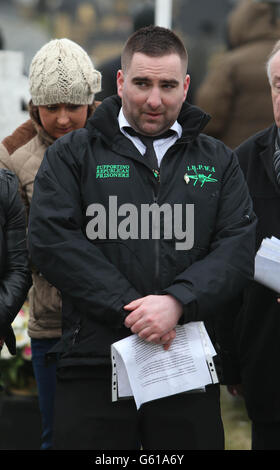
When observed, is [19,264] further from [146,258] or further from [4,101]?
[4,101]

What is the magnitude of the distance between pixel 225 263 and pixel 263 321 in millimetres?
605

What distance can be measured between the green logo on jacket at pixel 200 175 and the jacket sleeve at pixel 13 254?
65 cm

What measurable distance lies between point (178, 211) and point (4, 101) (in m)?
2.39

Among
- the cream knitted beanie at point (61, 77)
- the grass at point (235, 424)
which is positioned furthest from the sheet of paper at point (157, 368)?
the grass at point (235, 424)

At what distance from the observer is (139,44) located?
9.16 ft

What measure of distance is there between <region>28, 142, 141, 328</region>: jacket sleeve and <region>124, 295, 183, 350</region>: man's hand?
0.13 ft

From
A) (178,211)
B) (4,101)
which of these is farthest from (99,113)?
(4,101)

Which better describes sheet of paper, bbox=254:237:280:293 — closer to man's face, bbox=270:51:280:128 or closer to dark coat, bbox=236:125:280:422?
dark coat, bbox=236:125:280:422

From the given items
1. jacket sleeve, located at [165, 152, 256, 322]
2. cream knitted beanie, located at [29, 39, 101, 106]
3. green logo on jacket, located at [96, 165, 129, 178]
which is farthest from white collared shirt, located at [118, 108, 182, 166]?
cream knitted beanie, located at [29, 39, 101, 106]

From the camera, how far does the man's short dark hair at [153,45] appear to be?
2766 millimetres

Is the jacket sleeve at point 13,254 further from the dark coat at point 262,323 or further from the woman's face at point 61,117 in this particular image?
the dark coat at point 262,323

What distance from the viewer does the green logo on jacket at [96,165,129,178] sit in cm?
272

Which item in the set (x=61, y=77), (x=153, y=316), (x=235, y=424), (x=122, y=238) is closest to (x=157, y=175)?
(x=122, y=238)

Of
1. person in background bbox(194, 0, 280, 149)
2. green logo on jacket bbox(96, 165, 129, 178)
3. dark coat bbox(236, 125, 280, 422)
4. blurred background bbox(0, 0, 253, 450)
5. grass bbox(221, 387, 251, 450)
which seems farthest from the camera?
blurred background bbox(0, 0, 253, 450)
